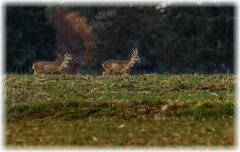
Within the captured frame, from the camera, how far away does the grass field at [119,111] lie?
12.8m

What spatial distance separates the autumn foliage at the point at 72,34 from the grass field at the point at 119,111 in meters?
37.8

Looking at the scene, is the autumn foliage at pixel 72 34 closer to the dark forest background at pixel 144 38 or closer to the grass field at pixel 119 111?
the dark forest background at pixel 144 38

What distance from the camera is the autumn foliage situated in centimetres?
5703

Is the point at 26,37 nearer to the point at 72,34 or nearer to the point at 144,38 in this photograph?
the point at 144,38

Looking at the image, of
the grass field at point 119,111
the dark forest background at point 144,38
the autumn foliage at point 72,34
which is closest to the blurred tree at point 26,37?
→ the dark forest background at point 144,38

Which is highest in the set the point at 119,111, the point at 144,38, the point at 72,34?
the point at 72,34

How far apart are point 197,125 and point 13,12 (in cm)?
3820

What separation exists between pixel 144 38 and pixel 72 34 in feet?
24.1

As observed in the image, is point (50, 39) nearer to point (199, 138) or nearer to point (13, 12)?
point (13, 12)

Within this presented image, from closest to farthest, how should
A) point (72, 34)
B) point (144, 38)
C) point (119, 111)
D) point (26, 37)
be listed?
point (119, 111), point (26, 37), point (144, 38), point (72, 34)

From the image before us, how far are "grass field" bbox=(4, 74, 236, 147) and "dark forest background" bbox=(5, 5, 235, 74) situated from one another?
99.0 feet

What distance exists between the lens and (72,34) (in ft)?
193

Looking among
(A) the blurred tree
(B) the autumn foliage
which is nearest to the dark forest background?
(A) the blurred tree


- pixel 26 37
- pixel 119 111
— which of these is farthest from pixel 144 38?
pixel 119 111
